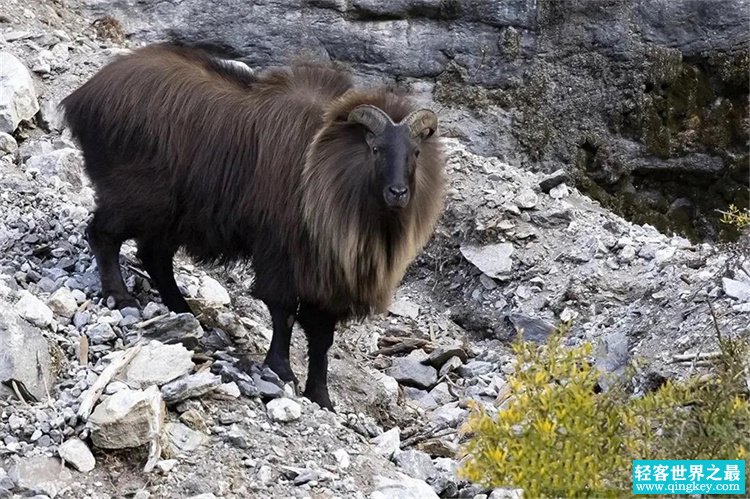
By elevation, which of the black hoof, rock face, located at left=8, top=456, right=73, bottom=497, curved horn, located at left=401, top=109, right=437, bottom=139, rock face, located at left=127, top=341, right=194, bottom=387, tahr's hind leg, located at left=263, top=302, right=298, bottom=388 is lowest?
the black hoof

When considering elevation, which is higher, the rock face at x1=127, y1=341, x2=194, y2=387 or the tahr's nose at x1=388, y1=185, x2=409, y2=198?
the tahr's nose at x1=388, y1=185, x2=409, y2=198

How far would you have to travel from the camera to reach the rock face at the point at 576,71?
43.9 ft

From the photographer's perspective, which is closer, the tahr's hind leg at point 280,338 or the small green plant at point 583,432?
the small green plant at point 583,432

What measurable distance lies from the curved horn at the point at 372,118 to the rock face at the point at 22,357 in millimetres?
2140

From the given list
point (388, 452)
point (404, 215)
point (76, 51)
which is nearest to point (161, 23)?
point (76, 51)

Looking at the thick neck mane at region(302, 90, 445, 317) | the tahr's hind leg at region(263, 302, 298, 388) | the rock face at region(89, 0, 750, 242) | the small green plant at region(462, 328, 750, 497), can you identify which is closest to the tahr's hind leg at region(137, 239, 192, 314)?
Answer: the tahr's hind leg at region(263, 302, 298, 388)

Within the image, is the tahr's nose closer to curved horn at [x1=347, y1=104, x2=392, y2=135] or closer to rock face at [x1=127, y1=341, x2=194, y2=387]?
curved horn at [x1=347, y1=104, x2=392, y2=135]

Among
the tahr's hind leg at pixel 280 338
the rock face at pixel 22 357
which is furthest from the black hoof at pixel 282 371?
the rock face at pixel 22 357

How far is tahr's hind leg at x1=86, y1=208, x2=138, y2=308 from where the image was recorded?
288 inches

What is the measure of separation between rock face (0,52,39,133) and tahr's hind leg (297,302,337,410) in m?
3.89

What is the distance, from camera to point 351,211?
673cm

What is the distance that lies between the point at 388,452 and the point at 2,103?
515 centimetres

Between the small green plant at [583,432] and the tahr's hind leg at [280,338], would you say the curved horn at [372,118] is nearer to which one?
the tahr's hind leg at [280,338]

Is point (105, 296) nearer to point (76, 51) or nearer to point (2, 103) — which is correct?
point (2, 103)
